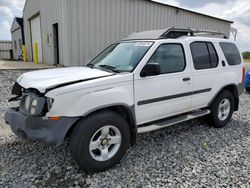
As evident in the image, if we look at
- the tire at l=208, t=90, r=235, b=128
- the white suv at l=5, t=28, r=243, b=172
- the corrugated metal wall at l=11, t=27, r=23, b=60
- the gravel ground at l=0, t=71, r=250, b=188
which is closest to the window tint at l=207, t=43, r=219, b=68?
the white suv at l=5, t=28, r=243, b=172

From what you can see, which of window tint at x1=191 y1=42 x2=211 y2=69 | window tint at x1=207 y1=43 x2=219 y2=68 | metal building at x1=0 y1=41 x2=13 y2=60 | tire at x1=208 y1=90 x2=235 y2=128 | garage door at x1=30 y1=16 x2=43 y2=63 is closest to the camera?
window tint at x1=191 y1=42 x2=211 y2=69

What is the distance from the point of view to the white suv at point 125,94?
247cm

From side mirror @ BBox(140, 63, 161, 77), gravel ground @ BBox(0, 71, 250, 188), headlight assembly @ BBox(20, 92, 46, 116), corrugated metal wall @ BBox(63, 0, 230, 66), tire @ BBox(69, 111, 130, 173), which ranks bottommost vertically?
gravel ground @ BBox(0, 71, 250, 188)

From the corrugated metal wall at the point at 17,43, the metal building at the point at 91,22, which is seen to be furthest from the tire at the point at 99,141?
the corrugated metal wall at the point at 17,43

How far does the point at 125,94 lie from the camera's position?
286 cm

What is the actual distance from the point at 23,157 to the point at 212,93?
372cm

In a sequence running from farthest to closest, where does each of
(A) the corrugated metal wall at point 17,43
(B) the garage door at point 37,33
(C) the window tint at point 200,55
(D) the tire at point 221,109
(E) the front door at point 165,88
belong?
(A) the corrugated metal wall at point 17,43 < (B) the garage door at point 37,33 < (D) the tire at point 221,109 < (C) the window tint at point 200,55 < (E) the front door at point 165,88

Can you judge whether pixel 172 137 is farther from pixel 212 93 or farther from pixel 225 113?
→ pixel 225 113

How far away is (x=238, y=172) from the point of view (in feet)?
9.52

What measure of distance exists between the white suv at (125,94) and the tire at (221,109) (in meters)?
0.02

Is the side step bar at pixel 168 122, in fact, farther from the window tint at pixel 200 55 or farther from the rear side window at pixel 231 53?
the rear side window at pixel 231 53

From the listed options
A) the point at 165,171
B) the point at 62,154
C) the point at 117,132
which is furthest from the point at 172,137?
the point at 62,154

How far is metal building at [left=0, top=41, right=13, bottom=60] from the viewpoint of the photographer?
25308 mm

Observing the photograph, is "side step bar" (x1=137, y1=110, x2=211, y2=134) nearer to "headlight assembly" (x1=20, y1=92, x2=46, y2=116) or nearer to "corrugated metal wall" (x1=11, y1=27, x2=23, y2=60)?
"headlight assembly" (x1=20, y1=92, x2=46, y2=116)
